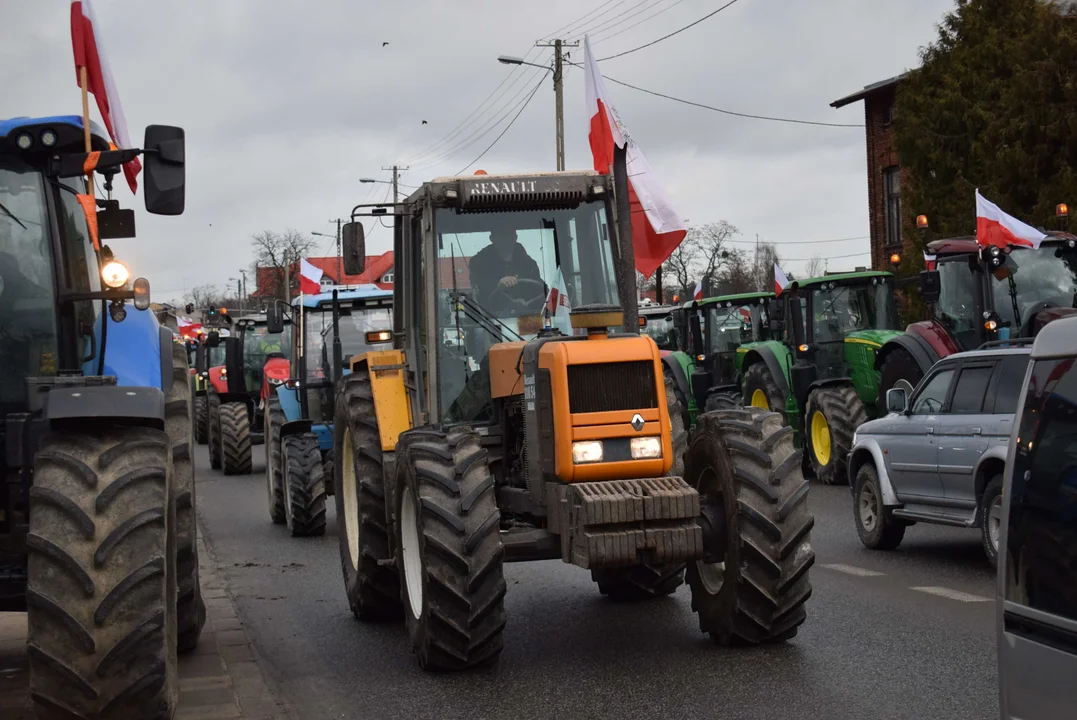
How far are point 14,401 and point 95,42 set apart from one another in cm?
222

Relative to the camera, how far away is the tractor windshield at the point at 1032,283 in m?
16.8

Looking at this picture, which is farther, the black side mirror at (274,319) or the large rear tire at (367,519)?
the black side mirror at (274,319)

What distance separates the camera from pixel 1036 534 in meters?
3.82

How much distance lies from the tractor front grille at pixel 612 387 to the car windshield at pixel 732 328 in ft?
54.4

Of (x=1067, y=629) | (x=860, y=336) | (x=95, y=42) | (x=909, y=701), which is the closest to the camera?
(x=1067, y=629)

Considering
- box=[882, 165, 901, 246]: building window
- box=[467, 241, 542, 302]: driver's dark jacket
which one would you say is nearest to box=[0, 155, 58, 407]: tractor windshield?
box=[467, 241, 542, 302]: driver's dark jacket

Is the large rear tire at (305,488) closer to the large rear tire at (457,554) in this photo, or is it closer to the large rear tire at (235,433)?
the large rear tire at (457,554)

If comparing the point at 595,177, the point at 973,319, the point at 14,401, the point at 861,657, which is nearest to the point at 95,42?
the point at 14,401

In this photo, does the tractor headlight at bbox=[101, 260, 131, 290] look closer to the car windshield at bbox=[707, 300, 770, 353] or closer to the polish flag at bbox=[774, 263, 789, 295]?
the polish flag at bbox=[774, 263, 789, 295]

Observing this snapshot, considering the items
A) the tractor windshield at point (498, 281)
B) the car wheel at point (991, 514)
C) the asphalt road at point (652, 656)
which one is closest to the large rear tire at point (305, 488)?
the asphalt road at point (652, 656)

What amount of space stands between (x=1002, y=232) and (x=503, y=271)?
9739 mm

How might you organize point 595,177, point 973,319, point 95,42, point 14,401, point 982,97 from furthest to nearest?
point 982,97
point 973,319
point 595,177
point 95,42
point 14,401

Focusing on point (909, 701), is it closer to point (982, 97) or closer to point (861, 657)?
point (861, 657)

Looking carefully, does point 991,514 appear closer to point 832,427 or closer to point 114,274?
point 114,274
